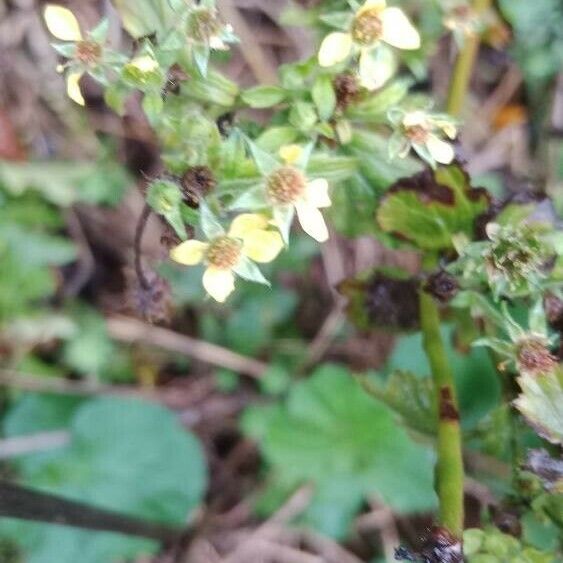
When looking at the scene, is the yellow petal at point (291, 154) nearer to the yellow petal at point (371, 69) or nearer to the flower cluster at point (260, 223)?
the flower cluster at point (260, 223)

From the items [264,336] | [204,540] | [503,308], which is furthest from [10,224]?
[503,308]

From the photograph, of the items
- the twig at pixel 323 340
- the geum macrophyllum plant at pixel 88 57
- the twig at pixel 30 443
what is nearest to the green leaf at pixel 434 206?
the geum macrophyllum plant at pixel 88 57

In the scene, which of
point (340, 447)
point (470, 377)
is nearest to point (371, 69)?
point (470, 377)

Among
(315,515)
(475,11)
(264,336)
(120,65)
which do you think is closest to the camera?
(120,65)

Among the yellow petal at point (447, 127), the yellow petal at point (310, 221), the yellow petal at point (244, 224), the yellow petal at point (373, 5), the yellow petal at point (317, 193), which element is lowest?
the yellow petal at point (244, 224)

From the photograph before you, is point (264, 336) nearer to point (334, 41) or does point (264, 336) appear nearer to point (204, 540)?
point (204, 540)

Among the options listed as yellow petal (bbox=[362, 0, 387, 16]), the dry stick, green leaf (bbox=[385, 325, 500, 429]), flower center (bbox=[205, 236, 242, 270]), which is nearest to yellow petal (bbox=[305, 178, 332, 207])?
flower center (bbox=[205, 236, 242, 270])

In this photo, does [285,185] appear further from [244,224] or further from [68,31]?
[68,31]
